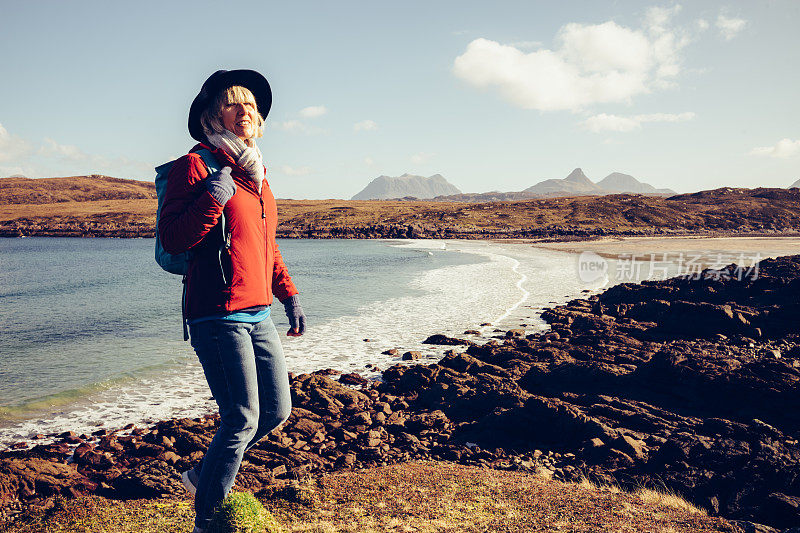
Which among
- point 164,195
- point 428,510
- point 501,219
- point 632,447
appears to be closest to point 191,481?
point 164,195

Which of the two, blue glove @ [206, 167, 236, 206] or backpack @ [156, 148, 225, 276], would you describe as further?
backpack @ [156, 148, 225, 276]

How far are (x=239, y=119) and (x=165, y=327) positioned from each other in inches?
523

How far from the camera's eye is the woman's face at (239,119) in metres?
2.57

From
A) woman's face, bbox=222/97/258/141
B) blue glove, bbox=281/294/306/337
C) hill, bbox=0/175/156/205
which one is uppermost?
hill, bbox=0/175/156/205

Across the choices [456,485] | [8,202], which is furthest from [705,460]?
[8,202]

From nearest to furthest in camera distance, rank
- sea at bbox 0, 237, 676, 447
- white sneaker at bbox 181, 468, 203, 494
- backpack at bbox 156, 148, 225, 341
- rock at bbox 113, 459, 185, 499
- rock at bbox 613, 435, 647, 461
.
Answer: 1. backpack at bbox 156, 148, 225, 341
2. white sneaker at bbox 181, 468, 203, 494
3. rock at bbox 113, 459, 185, 499
4. rock at bbox 613, 435, 647, 461
5. sea at bbox 0, 237, 676, 447

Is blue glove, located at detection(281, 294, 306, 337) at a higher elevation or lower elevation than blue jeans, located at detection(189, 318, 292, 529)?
higher

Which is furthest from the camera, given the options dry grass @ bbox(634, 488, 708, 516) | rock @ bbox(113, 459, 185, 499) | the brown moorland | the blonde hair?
the brown moorland

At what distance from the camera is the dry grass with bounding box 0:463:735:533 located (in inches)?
137

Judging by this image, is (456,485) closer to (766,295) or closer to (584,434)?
(584,434)

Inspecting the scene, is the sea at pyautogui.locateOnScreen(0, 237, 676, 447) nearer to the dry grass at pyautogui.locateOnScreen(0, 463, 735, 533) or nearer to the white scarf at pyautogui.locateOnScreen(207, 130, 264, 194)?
the dry grass at pyautogui.locateOnScreen(0, 463, 735, 533)

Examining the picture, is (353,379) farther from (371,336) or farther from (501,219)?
(501,219)

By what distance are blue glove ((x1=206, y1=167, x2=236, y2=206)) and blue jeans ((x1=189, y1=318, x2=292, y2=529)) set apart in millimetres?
610

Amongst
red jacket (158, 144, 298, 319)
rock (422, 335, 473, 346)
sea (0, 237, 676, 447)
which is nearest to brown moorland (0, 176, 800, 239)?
sea (0, 237, 676, 447)
